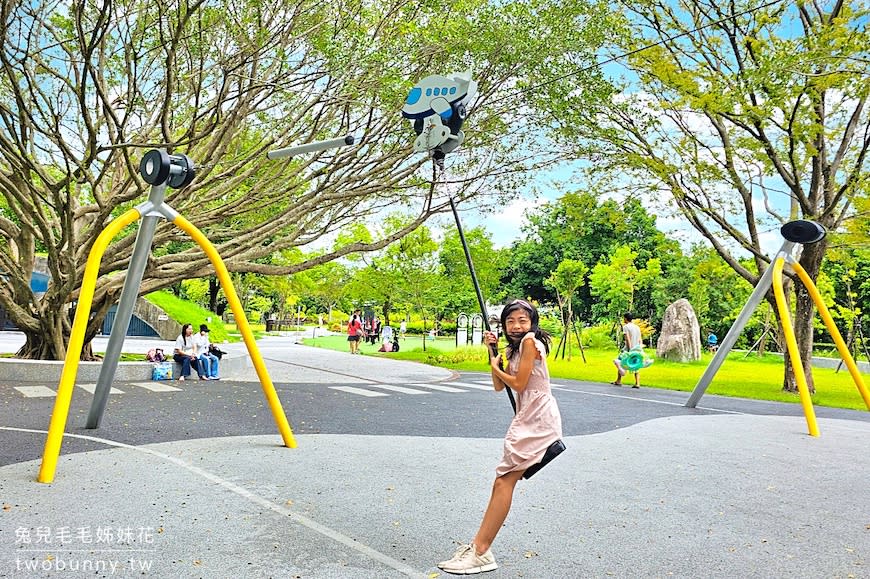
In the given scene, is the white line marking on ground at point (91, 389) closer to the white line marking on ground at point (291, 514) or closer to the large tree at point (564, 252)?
the white line marking on ground at point (291, 514)

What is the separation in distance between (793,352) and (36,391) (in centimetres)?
1189

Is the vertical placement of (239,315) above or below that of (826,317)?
below

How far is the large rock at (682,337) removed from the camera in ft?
90.4

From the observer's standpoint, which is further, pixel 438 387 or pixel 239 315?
pixel 438 387

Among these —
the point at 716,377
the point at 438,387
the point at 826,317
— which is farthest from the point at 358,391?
the point at 716,377

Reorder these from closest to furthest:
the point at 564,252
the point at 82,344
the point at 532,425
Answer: the point at 532,425
the point at 82,344
the point at 564,252

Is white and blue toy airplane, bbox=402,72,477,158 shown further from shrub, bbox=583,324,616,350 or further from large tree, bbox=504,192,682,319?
large tree, bbox=504,192,682,319

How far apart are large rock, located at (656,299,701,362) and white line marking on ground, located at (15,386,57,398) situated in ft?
73.4

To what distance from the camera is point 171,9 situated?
1112cm

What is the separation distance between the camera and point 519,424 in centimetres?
408

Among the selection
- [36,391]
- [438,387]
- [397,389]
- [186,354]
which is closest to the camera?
[36,391]

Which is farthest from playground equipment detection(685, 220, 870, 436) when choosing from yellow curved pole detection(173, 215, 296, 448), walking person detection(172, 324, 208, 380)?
walking person detection(172, 324, 208, 380)

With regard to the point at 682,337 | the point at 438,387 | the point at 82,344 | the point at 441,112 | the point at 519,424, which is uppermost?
the point at 441,112

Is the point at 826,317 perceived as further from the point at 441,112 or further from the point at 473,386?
the point at 441,112
